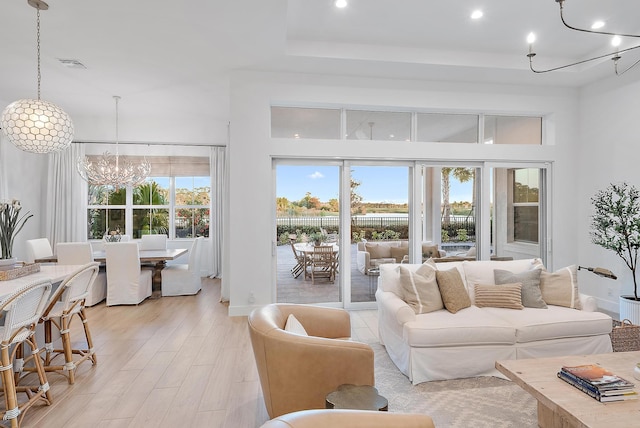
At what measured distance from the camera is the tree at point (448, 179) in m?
5.24

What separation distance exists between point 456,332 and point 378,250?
7.82ft

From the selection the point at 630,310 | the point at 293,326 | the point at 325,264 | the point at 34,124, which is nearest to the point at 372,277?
the point at 325,264

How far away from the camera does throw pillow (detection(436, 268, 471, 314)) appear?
3.23 meters

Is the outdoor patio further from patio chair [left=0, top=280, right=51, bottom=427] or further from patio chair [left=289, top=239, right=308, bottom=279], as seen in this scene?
patio chair [left=0, top=280, right=51, bottom=427]

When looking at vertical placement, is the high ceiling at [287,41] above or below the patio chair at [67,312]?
above

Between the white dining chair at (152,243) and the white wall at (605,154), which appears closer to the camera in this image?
the white wall at (605,154)

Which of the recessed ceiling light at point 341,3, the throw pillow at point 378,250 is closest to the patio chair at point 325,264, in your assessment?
the throw pillow at point 378,250

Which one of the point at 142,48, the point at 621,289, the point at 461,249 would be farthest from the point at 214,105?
the point at 621,289

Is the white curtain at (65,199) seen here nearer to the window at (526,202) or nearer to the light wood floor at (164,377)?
the light wood floor at (164,377)

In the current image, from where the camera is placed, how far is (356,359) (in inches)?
80.3

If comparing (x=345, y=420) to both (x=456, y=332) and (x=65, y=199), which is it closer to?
(x=456, y=332)

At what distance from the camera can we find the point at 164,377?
2.98 metres

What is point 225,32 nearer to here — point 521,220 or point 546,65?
point 546,65

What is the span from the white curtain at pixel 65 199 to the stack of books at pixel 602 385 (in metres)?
7.89
